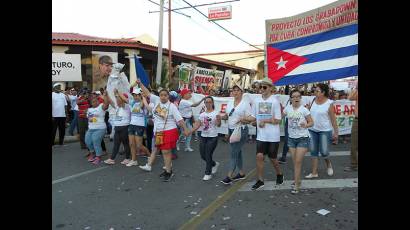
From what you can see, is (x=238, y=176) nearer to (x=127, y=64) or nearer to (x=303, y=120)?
(x=303, y=120)

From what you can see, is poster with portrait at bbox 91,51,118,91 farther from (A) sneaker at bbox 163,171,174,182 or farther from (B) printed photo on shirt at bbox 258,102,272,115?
(B) printed photo on shirt at bbox 258,102,272,115

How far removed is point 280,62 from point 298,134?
7.28 ft

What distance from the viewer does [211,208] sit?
4812mm

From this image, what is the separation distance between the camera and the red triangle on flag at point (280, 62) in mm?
7081

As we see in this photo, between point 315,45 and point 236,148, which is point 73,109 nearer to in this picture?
point 236,148

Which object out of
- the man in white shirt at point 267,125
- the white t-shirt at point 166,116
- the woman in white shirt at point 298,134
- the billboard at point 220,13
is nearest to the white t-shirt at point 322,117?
the woman in white shirt at point 298,134

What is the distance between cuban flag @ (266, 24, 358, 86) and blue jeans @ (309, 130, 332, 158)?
3.38ft

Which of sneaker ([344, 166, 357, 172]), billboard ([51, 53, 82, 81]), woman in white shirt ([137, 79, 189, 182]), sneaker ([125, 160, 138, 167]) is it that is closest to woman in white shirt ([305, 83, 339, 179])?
sneaker ([344, 166, 357, 172])

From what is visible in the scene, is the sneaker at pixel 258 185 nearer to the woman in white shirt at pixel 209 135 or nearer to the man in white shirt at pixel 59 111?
the woman in white shirt at pixel 209 135

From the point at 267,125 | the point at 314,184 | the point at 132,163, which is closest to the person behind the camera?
the point at 267,125

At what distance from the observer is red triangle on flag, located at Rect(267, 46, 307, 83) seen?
708cm

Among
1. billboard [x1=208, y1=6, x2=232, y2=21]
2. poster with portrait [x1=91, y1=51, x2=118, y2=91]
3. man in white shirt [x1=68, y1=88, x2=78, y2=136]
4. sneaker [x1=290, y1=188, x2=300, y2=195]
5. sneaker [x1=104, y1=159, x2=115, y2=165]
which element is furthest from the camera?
billboard [x1=208, y1=6, x2=232, y2=21]

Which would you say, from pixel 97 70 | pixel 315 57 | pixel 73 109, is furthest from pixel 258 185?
pixel 97 70
